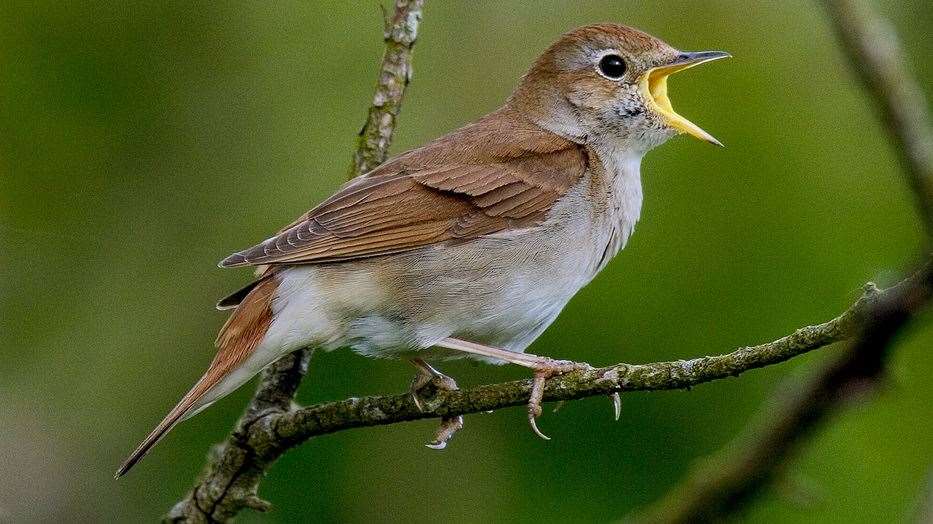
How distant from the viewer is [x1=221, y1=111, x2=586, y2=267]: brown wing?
15.3 ft

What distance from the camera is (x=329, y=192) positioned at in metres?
6.12

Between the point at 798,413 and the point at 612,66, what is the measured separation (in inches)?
133

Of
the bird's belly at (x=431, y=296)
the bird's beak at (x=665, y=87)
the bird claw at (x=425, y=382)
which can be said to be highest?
the bird's beak at (x=665, y=87)

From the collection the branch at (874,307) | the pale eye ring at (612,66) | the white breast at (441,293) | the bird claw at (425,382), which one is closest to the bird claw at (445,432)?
the bird claw at (425,382)

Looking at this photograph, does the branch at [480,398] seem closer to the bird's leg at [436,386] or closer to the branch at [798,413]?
the bird's leg at [436,386]

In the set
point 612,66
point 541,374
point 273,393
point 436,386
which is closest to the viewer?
point 541,374

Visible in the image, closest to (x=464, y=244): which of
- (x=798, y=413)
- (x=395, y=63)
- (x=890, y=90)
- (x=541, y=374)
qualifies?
(x=395, y=63)

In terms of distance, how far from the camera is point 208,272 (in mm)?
6270

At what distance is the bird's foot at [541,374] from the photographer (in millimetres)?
3605

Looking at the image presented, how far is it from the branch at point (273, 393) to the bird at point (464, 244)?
0.13m

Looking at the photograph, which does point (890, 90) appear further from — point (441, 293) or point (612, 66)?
point (612, 66)

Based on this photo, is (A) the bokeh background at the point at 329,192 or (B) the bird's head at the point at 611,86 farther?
(B) the bird's head at the point at 611,86

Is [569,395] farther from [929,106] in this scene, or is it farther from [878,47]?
[929,106]

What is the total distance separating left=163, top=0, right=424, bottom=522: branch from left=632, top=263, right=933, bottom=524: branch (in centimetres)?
147
